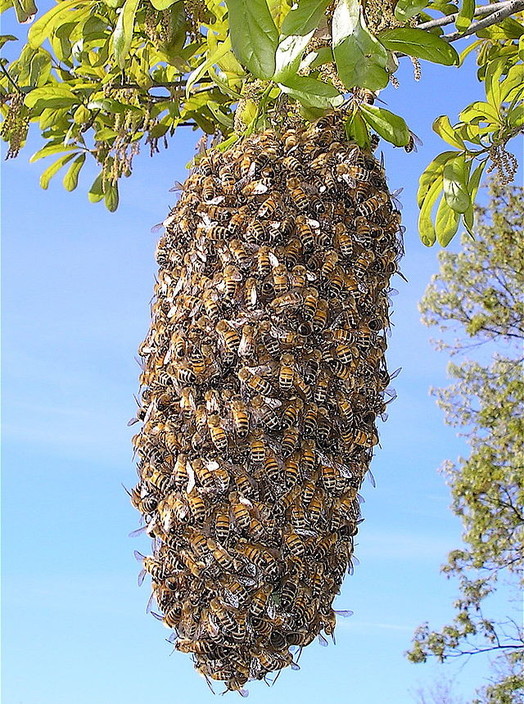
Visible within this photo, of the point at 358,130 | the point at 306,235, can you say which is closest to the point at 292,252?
the point at 306,235

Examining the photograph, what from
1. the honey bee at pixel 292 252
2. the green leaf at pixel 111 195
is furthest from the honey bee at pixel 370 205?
the green leaf at pixel 111 195

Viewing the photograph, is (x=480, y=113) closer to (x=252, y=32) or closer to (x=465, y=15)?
(x=465, y=15)

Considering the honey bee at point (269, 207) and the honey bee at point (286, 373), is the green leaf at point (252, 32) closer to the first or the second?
the honey bee at point (269, 207)

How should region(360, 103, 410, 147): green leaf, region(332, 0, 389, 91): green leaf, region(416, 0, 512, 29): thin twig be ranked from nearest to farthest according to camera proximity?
region(332, 0, 389, 91): green leaf, region(360, 103, 410, 147): green leaf, region(416, 0, 512, 29): thin twig

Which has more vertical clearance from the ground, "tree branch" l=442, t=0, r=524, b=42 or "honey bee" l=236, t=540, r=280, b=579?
"tree branch" l=442, t=0, r=524, b=42

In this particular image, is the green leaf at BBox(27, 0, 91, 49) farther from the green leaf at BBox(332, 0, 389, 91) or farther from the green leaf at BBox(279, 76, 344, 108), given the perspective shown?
the green leaf at BBox(332, 0, 389, 91)

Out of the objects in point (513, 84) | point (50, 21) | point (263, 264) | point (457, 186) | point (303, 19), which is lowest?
point (263, 264)

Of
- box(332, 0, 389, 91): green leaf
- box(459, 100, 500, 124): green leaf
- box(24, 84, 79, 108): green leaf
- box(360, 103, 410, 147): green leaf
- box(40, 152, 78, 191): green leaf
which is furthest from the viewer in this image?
box(40, 152, 78, 191): green leaf

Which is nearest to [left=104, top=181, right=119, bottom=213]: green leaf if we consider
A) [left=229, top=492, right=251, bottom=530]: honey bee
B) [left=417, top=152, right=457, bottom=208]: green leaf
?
[left=417, top=152, right=457, bottom=208]: green leaf
